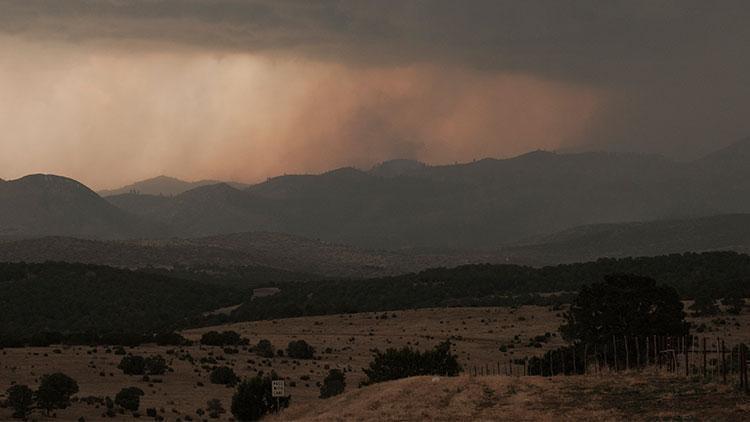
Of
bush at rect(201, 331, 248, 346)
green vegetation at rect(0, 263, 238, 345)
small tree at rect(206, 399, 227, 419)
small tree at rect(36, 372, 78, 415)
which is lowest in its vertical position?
small tree at rect(206, 399, 227, 419)

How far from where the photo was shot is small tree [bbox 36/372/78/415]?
69.6m

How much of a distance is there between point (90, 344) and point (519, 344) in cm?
4735

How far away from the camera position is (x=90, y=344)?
362 ft

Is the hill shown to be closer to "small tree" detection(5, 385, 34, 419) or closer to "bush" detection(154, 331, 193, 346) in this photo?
A: "small tree" detection(5, 385, 34, 419)

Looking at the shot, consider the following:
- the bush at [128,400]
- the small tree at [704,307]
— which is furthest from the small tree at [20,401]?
the small tree at [704,307]

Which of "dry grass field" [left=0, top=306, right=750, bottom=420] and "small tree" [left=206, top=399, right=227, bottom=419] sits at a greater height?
"dry grass field" [left=0, top=306, right=750, bottom=420]

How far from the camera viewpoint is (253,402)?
67312mm

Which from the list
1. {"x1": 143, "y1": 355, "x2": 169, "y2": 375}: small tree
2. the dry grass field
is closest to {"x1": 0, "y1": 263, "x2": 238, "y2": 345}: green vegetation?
the dry grass field

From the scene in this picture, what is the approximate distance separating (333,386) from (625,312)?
84.2 feet

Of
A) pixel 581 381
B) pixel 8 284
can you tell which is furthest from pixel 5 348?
pixel 8 284

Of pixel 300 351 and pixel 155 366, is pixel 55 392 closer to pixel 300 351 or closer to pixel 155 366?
pixel 155 366

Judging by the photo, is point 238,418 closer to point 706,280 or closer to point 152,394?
point 152,394

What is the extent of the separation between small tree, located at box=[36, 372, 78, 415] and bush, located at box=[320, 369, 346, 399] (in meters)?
18.1

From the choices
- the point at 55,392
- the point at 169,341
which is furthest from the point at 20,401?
the point at 169,341
